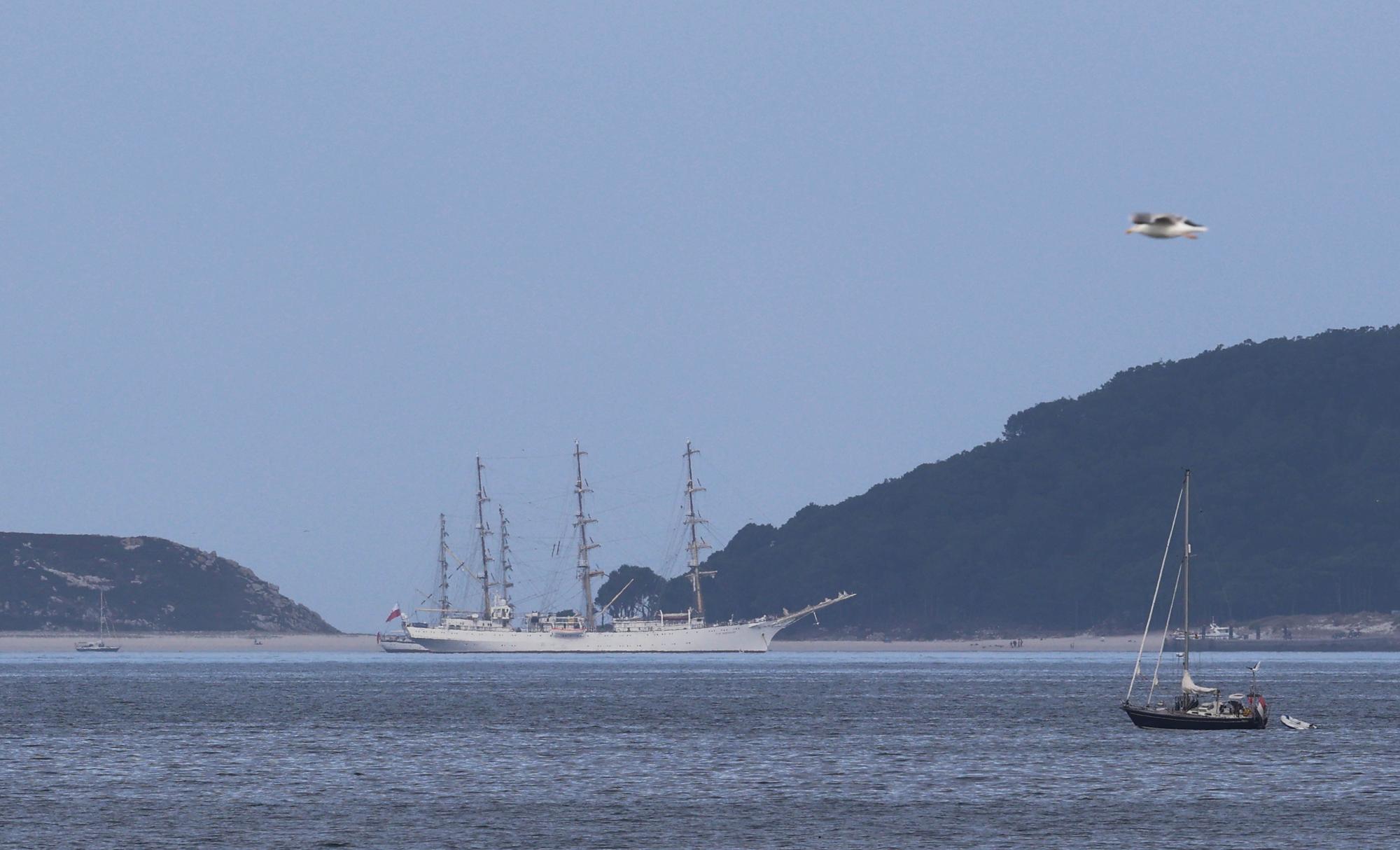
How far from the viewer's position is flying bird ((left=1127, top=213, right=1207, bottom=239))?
31.5 metres

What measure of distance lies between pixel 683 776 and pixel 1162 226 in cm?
Result: 4842

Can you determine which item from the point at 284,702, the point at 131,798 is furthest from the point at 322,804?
the point at 284,702

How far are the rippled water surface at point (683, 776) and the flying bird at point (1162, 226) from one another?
28.6m

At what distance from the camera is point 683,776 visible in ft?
252

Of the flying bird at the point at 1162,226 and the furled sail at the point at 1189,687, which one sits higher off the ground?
the flying bird at the point at 1162,226

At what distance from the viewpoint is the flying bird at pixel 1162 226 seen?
103ft

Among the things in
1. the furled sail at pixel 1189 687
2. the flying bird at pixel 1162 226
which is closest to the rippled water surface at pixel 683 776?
the furled sail at pixel 1189 687

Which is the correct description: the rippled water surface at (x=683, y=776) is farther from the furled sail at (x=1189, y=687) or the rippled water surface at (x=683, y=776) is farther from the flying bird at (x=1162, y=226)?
the flying bird at (x=1162, y=226)

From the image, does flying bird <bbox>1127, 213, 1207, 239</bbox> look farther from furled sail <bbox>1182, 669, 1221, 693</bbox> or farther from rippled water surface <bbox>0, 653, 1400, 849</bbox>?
furled sail <bbox>1182, 669, 1221, 693</bbox>

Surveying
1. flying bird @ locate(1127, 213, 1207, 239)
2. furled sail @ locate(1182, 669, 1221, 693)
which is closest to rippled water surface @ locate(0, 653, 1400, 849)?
furled sail @ locate(1182, 669, 1221, 693)

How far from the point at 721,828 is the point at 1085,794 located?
1604 cm

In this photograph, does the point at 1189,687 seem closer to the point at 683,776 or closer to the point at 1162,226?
the point at 683,776

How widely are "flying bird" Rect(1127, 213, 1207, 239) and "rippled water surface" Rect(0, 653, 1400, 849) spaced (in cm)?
2862

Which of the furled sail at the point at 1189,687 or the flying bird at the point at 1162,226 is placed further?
the furled sail at the point at 1189,687
